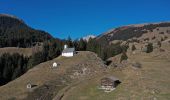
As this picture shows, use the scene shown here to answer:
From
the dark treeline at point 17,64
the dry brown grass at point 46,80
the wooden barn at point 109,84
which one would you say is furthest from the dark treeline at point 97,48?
the wooden barn at point 109,84

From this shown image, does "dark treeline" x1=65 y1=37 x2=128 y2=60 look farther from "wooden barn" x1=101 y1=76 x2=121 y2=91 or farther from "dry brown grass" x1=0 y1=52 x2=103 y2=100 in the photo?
"wooden barn" x1=101 y1=76 x2=121 y2=91

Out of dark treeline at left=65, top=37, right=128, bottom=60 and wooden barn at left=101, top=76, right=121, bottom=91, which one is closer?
wooden barn at left=101, top=76, right=121, bottom=91

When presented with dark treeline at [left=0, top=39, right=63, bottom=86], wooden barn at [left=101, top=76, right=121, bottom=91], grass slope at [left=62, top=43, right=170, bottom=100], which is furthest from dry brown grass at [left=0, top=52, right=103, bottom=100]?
dark treeline at [left=0, top=39, right=63, bottom=86]

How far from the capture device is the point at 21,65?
158 m

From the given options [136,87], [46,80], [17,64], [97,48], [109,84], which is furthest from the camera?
[97,48]

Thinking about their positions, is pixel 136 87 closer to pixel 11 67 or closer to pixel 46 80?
pixel 46 80

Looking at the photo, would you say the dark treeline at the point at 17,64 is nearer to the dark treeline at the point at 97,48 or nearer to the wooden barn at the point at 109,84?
the dark treeline at the point at 97,48

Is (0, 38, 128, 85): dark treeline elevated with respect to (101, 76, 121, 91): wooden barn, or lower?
elevated

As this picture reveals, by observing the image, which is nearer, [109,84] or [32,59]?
[109,84]

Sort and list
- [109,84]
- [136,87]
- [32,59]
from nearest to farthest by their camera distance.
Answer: [136,87]
[109,84]
[32,59]

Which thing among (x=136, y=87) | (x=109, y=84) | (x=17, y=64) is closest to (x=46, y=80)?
(x=109, y=84)

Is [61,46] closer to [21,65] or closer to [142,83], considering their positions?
A: [21,65]

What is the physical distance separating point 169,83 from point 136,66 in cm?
2151

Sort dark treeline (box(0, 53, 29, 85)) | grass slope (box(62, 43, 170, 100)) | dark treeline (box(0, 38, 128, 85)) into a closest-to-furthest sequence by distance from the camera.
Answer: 1. grass slope (box(62, 43, 170, 100))
2. dark treeline (box(0, 53, 29, 85))
3. dark treeline (box(0, 38, 128, 85))
